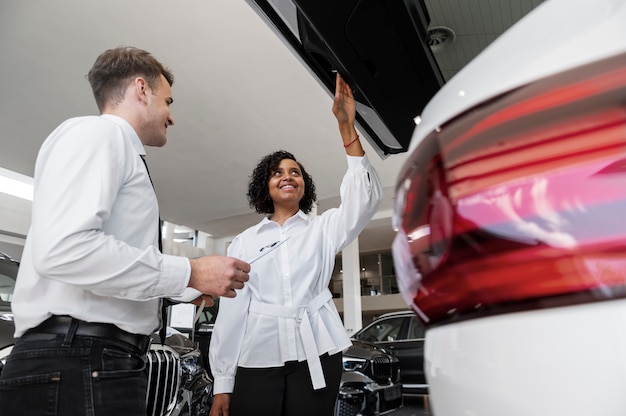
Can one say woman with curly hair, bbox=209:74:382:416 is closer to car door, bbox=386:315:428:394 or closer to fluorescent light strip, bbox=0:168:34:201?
car door, bbox=386:315:428:394

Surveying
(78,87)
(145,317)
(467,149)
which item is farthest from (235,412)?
(78,87)

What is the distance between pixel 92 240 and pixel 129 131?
1.27ft

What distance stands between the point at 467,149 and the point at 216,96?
6.17m

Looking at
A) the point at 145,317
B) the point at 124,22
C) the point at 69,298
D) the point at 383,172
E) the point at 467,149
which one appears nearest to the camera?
the point at 467,149

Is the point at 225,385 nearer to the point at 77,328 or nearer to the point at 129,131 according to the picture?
the point at 77,328

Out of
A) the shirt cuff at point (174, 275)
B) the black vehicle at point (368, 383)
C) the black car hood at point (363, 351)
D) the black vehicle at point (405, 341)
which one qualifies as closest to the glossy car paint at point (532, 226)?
the shirt cuff at point (174, 275)

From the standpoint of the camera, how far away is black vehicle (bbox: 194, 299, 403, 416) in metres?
3.99

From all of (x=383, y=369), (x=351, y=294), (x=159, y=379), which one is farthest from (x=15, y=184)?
(x=159, y=379)

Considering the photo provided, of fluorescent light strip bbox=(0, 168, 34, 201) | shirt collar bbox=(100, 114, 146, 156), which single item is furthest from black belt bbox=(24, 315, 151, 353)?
fluorescent light strip bbox=(0, 168, 34, 201)

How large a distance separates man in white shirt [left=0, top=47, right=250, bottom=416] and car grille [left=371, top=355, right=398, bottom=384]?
3565 mm

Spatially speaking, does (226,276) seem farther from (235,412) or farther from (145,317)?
(235,412)

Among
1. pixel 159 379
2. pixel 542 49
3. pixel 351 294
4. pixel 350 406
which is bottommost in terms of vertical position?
pixel 350 406

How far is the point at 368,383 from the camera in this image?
13.8 ft

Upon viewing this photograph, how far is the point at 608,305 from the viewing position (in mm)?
372
